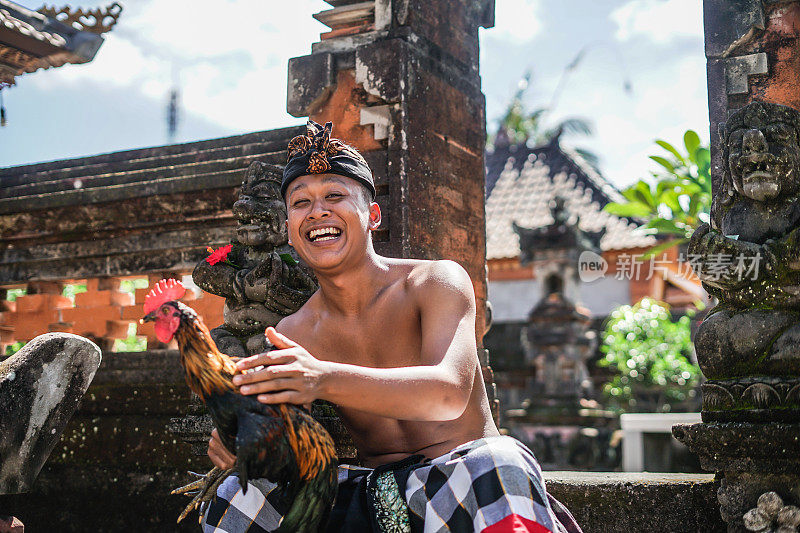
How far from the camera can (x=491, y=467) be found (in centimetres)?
237

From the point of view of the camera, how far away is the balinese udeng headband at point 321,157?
2.83m

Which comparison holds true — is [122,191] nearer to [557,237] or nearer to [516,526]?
[516,526]

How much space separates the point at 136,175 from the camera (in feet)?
19.0

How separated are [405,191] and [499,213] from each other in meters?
16.1

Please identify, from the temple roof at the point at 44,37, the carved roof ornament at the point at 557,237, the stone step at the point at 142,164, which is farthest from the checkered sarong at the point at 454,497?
the carved roof ornament at the point at 557,237

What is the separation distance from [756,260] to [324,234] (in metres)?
1.59

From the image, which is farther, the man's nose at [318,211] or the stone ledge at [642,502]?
the stone ledge at [642,502]

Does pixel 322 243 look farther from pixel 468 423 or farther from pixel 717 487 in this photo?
pixel 717 487

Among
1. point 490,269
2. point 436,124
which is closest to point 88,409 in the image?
point 436,124

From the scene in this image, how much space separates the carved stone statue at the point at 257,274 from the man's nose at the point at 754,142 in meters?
1.90

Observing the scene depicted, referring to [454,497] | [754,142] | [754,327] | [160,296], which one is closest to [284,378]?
[160,296]

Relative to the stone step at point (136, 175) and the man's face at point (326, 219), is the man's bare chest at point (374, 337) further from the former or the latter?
the stone step at point (136, 175)

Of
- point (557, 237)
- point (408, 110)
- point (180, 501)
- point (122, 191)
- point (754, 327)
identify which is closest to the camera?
point (754, 327)

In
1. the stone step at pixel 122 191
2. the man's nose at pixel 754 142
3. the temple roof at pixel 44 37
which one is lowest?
the man's nose at pixel 754 142
